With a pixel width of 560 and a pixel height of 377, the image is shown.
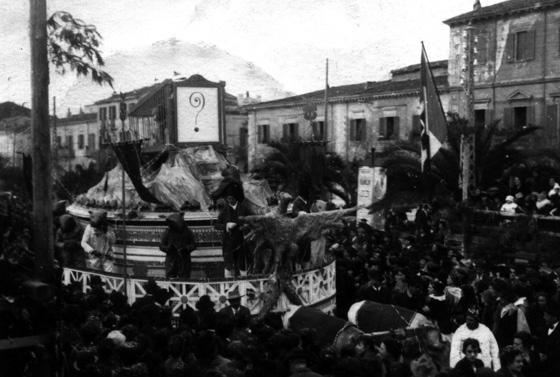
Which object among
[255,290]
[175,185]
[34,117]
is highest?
[34,117]

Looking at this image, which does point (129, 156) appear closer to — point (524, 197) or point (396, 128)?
point (524, 197)

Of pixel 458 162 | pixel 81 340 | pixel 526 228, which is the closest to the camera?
pixel 81 340

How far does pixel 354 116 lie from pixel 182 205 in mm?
27110

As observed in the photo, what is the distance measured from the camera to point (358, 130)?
135 ft

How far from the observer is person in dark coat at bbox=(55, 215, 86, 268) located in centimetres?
1263

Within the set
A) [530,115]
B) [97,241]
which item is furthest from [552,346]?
[530,115]

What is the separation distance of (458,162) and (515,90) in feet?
41.7

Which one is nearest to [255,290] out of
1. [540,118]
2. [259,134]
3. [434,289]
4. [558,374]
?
[434,289]

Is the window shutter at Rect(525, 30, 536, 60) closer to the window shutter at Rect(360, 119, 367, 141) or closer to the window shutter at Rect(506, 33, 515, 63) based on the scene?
the window shutter at Rect(506, 33, 515, 63)

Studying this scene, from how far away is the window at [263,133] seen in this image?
4653 centimetres

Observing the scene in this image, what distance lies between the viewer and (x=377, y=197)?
20.5 m

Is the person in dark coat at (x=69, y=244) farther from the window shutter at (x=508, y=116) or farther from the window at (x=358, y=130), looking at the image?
the window at (x=358, y=130)

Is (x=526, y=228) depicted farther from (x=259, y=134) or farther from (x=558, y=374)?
(x=259, y=134)

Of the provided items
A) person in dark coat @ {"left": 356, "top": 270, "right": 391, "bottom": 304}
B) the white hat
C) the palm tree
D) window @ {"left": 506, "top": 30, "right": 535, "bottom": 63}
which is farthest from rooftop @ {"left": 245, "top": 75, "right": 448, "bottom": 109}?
the white hat
